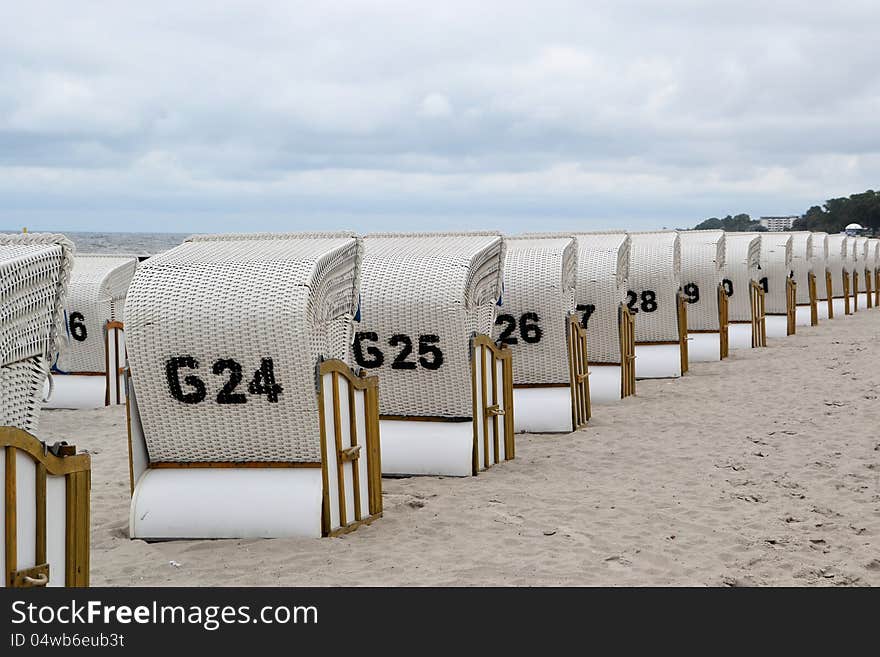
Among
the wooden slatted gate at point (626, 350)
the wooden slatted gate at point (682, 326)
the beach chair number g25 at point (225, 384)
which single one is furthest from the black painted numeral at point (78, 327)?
the wooden slatted gate at point (682, 326)

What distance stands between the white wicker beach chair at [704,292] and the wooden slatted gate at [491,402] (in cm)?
767

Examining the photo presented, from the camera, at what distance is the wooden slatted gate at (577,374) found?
9914mm

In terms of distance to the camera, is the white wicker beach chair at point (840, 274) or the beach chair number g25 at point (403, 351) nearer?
the beach chair number g25 at point (403, 351)

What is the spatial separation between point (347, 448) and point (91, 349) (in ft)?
23.3

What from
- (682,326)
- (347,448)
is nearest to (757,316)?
(682,326)

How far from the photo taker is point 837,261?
28.8 m

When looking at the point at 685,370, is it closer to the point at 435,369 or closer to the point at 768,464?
the point at 768,464

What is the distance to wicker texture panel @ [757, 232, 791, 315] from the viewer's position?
20922mm

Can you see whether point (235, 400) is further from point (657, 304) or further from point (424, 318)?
point (657, 304)

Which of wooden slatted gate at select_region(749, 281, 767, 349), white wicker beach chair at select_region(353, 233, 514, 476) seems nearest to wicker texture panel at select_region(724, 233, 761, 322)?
wooden slatted gate at select_region(749, 281, 767, 349)

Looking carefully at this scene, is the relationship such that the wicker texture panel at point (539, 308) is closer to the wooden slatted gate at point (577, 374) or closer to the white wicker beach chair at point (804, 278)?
the wooden slatted gate at point (577, 374)

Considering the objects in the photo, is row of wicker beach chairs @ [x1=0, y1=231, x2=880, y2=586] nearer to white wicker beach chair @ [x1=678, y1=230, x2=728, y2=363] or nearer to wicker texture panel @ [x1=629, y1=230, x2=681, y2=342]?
wicker texture panel @ [x1=629, y1=230, x2=681, y2=342]

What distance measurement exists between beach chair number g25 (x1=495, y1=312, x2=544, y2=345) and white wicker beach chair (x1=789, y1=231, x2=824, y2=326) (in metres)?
15.7

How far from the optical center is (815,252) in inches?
1001
